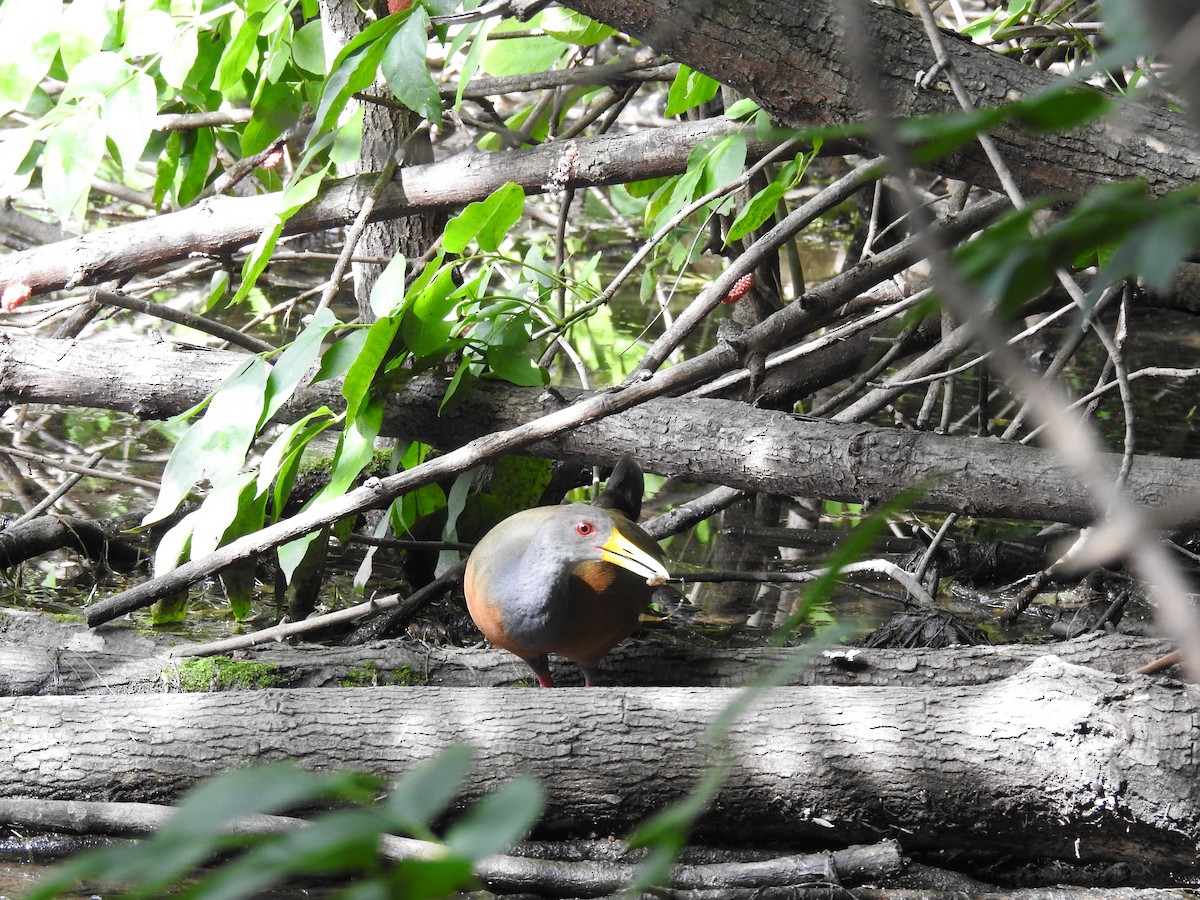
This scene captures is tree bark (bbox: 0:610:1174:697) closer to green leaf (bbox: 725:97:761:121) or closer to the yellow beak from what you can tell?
the yellow beak

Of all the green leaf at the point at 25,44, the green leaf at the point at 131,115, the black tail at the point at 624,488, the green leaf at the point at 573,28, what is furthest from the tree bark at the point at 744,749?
the green leaf at the point at 573,28

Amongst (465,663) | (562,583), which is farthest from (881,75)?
(465,663)

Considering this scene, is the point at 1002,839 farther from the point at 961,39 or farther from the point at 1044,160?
the point at 961,39

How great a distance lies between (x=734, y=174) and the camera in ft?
11.7

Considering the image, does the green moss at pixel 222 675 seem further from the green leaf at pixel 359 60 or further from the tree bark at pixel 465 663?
the green leaf at pixel 359 60

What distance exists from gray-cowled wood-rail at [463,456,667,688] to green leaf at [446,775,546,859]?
251 centimetres

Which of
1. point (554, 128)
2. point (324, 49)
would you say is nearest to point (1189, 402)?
point (554, 128)

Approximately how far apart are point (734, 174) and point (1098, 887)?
2182 millimetres

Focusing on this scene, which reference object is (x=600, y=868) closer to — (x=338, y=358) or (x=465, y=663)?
(x=465, y=663)

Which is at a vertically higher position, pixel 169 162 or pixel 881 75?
pixel 881 75

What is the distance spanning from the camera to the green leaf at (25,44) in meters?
3.89

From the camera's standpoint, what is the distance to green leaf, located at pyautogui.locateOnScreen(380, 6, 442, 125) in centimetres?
325

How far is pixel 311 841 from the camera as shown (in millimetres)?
552

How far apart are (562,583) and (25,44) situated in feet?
8.59
